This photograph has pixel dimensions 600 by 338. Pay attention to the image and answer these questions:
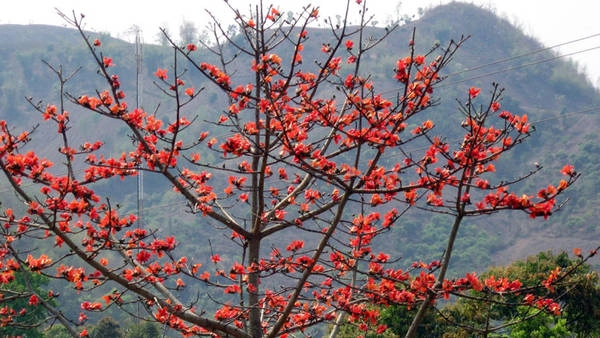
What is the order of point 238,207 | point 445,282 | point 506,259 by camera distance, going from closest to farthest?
1. point 445,282
2. point 506,259
3. point 238,207

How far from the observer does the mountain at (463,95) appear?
2179 inches

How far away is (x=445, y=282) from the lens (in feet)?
12.2

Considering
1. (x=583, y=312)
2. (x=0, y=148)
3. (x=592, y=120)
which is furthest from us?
(x=592, y=120)

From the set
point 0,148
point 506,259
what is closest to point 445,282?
point 0,148

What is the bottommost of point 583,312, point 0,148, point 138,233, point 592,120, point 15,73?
point 138,233

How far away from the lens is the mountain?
55344 millimetres

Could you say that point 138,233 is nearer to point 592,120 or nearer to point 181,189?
point 181,189

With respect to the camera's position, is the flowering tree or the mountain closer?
the flowering tree

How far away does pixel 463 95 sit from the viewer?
70.1 m

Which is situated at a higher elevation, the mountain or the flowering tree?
the mountain

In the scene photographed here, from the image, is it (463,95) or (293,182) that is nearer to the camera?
(293,182)

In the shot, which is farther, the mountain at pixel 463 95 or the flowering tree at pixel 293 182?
the mountain at pixel 463 95

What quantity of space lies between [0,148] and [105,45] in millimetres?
81690

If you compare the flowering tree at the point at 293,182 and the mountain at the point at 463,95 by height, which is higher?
the mountain at the point at 463,95
